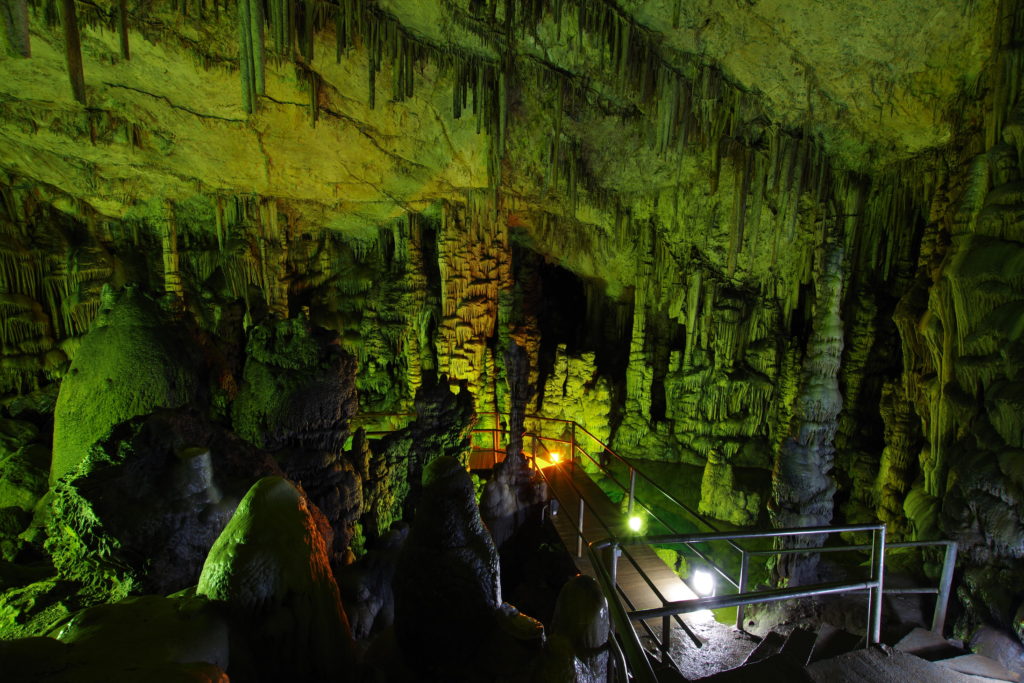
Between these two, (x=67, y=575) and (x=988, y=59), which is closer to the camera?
(x=67, y=575)

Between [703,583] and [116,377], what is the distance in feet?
23.0

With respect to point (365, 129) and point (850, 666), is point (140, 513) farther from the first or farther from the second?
point (365, 129)

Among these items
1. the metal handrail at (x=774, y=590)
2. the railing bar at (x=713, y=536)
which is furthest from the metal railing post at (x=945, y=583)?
the railing bar at (x=713, y=536)

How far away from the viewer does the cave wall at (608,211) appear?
255 inches

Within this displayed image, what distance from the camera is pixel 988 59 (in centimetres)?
667

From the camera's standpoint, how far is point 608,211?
11789mm

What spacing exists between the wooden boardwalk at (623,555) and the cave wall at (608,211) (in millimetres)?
3127

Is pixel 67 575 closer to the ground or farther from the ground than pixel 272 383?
closer to the ground

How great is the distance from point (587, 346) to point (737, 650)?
12460 mm

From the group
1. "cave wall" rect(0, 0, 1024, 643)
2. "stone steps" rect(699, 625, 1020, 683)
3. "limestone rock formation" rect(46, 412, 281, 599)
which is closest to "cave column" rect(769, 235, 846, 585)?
"cave wall" rect(0, 0, 1024, 643)

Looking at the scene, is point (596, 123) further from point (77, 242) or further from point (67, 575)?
point (77, 242)

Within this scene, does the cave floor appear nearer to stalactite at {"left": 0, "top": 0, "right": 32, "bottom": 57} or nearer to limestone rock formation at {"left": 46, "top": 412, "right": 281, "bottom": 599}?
limestone rock formation at {"left": 46, "top": 412, "right": 281, "bottom": 599}

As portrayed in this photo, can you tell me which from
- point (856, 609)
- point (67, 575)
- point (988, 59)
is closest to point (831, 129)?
point (988, 59)

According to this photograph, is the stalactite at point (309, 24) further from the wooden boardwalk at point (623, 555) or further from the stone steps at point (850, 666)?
the stone steps at point (850, 666)
